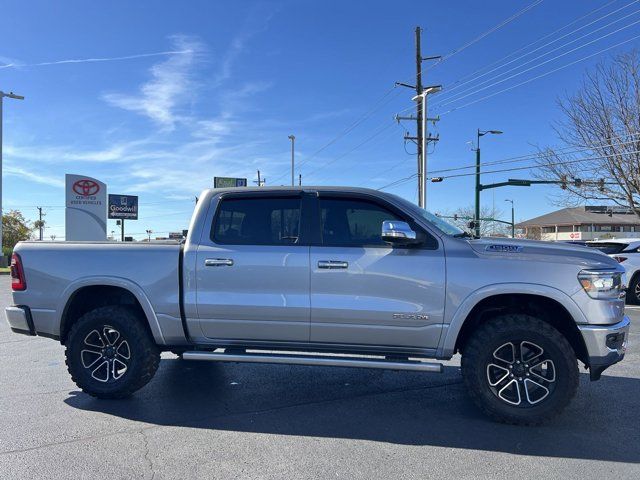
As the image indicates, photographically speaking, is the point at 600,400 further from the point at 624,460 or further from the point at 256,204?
the point at 256,204

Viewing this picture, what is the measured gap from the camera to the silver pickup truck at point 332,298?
4.25 meters

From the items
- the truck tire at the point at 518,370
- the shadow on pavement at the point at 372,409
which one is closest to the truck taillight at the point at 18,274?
the shadow on pavement at the point at 372,409

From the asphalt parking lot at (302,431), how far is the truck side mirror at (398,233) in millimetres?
1602

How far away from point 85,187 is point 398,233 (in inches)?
1053

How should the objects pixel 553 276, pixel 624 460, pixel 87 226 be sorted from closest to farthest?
pixel 624 460 → pixel 553 276 → pixel 87 226

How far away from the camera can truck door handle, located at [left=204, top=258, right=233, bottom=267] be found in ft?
15.4

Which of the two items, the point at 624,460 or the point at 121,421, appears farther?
the point at 121,421

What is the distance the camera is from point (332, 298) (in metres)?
4.50

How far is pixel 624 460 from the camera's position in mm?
3680

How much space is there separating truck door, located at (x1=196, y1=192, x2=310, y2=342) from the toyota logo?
25206 mm

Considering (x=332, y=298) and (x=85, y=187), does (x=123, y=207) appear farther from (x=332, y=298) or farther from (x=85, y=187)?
(x=332, y=298)

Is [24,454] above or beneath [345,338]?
beneath

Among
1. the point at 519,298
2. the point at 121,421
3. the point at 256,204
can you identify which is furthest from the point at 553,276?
the point at 121,421

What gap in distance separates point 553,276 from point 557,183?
23.3m
